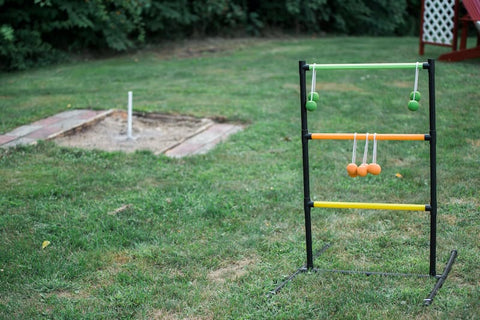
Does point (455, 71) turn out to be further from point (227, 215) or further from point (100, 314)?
point (100, 314)

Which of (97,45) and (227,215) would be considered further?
(97,45)

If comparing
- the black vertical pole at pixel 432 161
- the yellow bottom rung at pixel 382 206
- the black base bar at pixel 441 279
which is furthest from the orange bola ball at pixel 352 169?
the black base bar at pixel 441 279

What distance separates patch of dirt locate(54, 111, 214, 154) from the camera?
630cm

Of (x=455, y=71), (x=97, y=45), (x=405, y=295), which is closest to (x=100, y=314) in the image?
(x=405, y=295)

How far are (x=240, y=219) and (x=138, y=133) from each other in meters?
2.87

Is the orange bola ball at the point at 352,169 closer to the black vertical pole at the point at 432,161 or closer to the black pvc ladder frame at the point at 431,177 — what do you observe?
the black pvc ladder frame at the point at 431,177

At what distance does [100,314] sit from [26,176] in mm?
2550

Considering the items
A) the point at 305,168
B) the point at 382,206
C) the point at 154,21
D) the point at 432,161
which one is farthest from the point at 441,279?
the point at 154,21

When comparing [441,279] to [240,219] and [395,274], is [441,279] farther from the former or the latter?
[240,219]

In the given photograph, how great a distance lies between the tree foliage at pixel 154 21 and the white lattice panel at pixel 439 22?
4599mm

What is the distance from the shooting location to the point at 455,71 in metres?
9.14

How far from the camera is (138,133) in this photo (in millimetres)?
6809

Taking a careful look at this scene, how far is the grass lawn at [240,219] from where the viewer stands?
127 inches

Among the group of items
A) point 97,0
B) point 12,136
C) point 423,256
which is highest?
point 97,0
